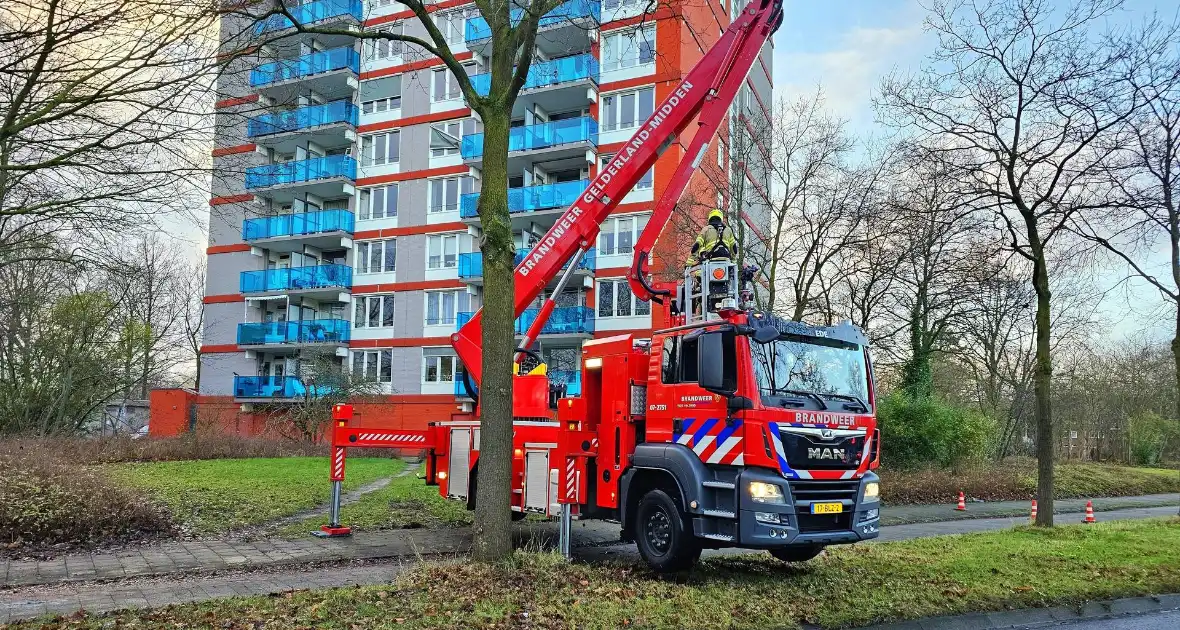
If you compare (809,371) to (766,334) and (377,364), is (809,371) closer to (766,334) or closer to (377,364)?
(766,334)

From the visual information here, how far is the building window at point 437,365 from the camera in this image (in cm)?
3509

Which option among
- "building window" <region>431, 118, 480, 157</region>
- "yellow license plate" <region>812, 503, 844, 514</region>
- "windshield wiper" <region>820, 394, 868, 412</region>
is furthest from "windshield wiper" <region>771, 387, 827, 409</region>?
"building window" <region>431, 118, 480, 157</region>

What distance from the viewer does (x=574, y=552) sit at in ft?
34.4

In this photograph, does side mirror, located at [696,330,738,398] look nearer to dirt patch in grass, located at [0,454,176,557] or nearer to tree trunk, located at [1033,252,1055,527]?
tree trunk, located at [1033,252,1055,527]

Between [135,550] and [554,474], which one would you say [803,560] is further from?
[135,550]

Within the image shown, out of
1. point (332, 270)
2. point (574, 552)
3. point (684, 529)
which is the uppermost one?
point (332, 270)

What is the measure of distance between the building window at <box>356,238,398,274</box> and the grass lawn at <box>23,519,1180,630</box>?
2974cm

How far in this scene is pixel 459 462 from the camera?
1108cm

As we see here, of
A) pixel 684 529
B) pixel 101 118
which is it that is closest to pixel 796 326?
pixel 684 529

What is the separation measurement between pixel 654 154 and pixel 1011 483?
1835 centimetres

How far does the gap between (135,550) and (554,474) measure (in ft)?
17.2

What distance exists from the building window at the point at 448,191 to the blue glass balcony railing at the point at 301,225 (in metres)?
4.46

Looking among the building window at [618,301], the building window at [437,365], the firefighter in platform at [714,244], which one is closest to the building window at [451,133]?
the building window at [437,365]

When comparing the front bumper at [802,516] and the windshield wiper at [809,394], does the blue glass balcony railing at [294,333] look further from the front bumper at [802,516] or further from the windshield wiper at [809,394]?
the front bumper at [802,516]
